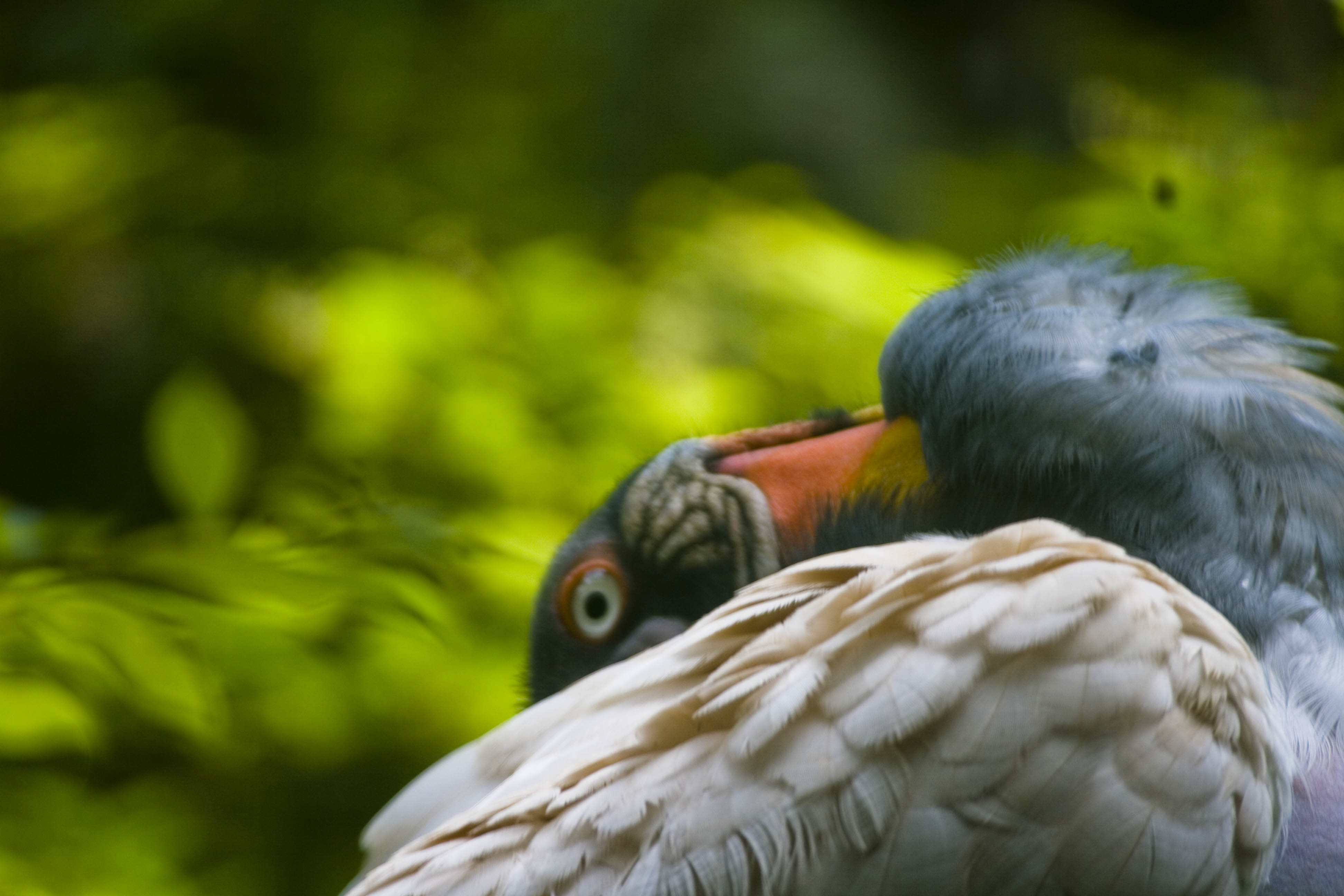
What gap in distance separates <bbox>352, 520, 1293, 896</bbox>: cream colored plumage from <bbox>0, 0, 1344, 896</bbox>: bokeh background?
0.50 meters

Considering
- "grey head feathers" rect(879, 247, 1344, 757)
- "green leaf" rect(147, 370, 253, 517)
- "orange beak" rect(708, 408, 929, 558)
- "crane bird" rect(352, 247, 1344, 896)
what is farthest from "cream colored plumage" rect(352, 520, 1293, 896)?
"green leaf" rect(147, 370, 253, 517)

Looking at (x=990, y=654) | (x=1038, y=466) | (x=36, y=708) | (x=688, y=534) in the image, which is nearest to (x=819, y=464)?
(x=688, y=534)

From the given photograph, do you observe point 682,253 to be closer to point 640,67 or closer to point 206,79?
point 640,67

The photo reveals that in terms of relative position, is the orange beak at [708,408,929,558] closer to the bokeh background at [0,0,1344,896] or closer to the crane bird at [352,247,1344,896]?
the crane bird at [352,247,1344,896]

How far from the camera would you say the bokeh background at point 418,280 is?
4.26ft

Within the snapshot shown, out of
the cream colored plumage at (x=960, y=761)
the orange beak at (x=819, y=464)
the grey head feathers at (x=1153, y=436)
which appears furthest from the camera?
the orange beak at (x=819, y=464)

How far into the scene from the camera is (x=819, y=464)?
118 cm

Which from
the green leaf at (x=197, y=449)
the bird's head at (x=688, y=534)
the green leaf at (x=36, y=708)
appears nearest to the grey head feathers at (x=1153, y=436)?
the bird's head at (x=688, y=534)

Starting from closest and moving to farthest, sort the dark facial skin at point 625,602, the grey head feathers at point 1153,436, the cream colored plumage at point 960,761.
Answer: the cream colored plumage at point 960,761 → the grey head feathers at point 1153,436 → the dark facial skin at point 625,602

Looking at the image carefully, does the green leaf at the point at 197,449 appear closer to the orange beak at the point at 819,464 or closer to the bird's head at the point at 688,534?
the bird's head at the point at 688,534

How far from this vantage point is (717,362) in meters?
2.49

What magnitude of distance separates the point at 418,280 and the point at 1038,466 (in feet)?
5.10

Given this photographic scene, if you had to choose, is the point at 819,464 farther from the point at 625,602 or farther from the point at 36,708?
the point at 36,708

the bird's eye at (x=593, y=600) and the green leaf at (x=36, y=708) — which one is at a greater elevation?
the bird's eye at (x=593, y=600)
